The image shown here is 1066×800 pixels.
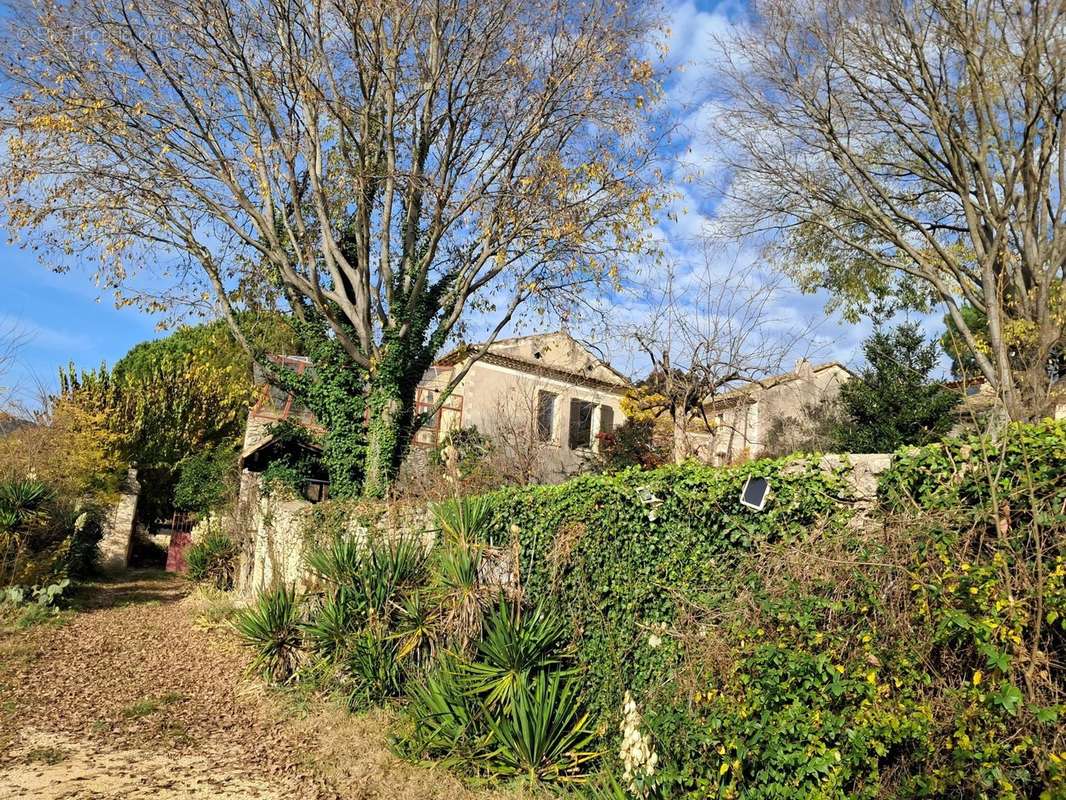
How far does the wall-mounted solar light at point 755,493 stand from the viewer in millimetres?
5406

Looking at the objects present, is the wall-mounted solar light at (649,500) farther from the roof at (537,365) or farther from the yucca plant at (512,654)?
the roof at (537,365)

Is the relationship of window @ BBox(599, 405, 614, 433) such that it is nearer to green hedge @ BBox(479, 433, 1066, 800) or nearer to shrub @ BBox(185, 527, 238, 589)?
shrub @ BBox(185, 527, 238, 589)

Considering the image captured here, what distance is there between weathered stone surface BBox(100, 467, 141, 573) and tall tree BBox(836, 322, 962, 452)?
74.5ft

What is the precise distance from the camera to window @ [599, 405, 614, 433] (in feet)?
94.6

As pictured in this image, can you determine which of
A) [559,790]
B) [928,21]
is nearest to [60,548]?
[559,790]

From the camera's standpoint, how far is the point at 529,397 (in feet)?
81.3

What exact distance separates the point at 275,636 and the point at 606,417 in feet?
68.2

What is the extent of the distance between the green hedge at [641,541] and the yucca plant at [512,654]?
270 millimetres

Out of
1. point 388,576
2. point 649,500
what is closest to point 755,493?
point 649,500

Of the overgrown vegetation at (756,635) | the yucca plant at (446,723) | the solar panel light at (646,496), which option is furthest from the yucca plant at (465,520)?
the solar panel light at (646,496)

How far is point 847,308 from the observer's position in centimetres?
1734

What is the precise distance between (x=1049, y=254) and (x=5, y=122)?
60.0 ft

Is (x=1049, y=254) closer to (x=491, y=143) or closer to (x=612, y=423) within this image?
(x=491, y=143)

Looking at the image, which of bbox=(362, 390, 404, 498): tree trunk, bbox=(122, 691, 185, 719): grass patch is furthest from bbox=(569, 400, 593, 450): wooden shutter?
bbox=(122, 691, 185, 719): grass patch
